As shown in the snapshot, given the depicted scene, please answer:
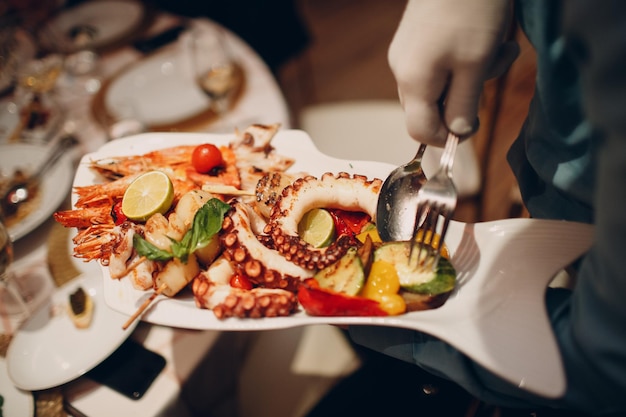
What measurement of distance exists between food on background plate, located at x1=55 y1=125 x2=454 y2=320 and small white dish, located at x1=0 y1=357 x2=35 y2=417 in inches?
20.3

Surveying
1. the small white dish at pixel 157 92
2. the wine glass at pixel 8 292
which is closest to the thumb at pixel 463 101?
the small white dish at pixel 157 92

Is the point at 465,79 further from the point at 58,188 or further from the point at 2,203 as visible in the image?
the point at 2,203

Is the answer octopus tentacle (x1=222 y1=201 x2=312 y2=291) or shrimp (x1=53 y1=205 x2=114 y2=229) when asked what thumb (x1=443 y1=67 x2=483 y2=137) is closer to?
octopus tentacle (x1=222 y1=201 x2=312 y2=291)

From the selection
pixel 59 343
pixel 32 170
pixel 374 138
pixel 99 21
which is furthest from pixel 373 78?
pixel 59 343

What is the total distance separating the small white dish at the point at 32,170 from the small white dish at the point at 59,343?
0.41 m

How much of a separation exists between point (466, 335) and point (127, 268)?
0.98m

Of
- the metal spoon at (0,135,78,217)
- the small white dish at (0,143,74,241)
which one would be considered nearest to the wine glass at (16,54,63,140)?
the small white dish at (0,143,74,241)

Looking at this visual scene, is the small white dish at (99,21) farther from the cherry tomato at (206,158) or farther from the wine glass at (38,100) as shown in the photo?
the cherry tomato at (206,158)

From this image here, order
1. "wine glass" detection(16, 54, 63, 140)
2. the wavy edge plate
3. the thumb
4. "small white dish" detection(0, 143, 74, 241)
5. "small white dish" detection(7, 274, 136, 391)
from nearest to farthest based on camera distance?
the wavy edge plate → the thumb → "small white dish" detection(7, 274, 136, 391) → "small white dish" detection(0, 143, 74, 241) → "wine glass" detection(16, 54, 63, 140)

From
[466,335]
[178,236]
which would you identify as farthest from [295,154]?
[466,335]

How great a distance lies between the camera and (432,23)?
1.05m

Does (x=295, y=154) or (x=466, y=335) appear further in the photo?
(x=295, y=154)

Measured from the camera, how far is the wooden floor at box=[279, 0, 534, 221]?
3.43 m

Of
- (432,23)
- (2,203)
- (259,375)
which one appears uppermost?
(432,23)
